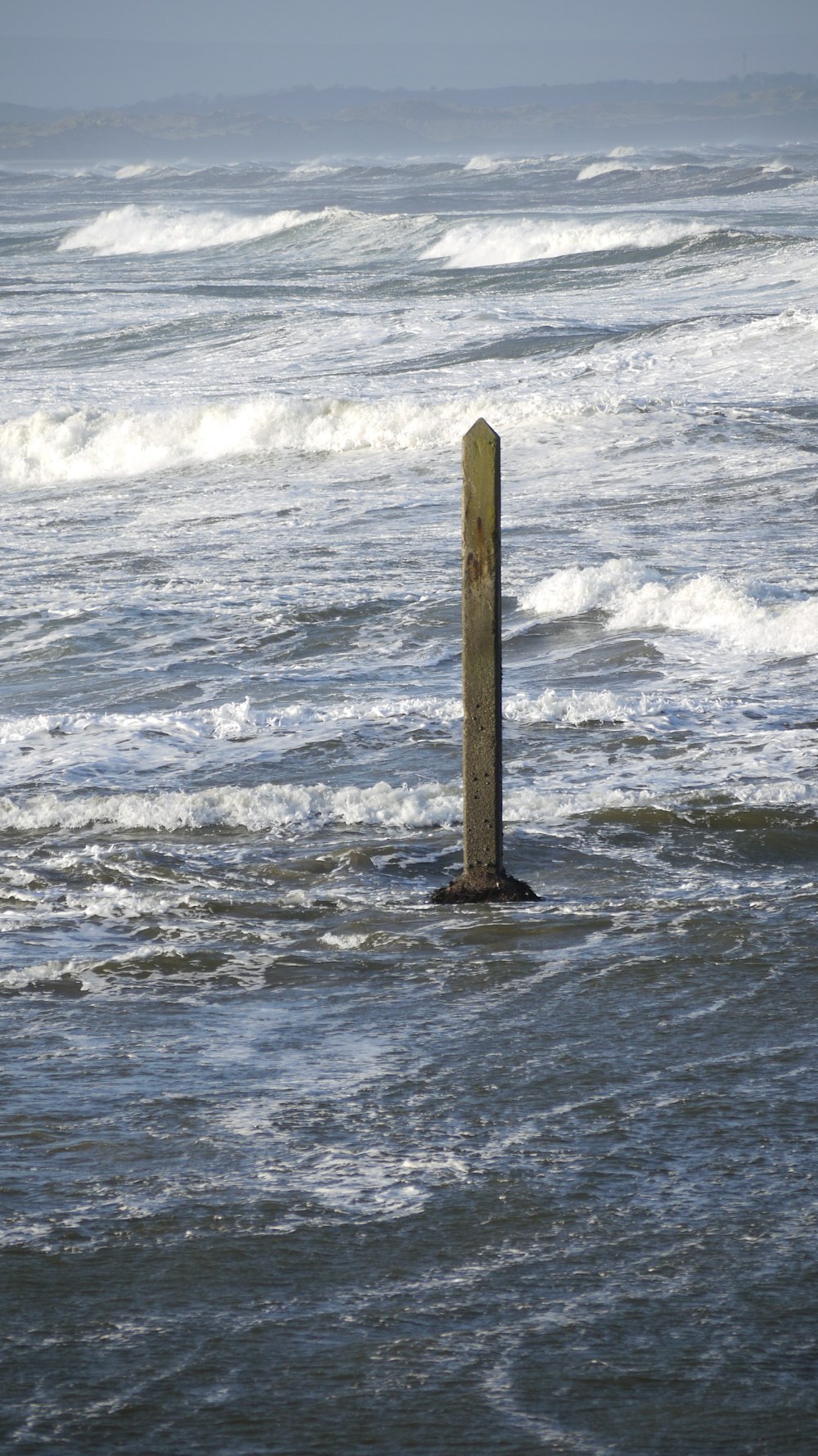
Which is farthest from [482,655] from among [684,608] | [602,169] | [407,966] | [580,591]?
[602,169]

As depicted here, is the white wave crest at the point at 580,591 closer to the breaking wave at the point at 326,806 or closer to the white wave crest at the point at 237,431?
the breaking wave at the point at 326,806

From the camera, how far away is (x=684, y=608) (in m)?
11.5

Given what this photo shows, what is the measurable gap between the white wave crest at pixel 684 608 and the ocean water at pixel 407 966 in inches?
Result: 1.6

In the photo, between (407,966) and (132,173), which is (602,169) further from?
(407,966)

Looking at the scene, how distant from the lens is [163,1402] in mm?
3512

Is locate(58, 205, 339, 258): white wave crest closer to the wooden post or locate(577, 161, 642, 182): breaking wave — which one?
locate(577, 161, 642, 182): breaking wave

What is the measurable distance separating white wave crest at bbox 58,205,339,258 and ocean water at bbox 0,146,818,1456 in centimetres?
4267

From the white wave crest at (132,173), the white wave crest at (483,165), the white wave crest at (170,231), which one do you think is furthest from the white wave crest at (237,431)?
the white wave crest at (132,173)

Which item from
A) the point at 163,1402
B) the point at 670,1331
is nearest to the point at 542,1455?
the point at 670,1331

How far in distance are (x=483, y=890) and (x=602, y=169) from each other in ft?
286

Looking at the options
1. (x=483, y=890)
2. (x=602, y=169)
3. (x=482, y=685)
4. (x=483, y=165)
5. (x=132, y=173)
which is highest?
(x=132, y=173)

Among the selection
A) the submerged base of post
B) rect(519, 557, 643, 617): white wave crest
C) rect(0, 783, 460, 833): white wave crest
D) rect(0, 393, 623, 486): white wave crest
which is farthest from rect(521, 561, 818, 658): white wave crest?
rect(0, 393, 623, 486): white wave crest

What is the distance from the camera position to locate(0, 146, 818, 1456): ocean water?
3645 mm

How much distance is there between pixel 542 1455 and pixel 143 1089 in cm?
208
